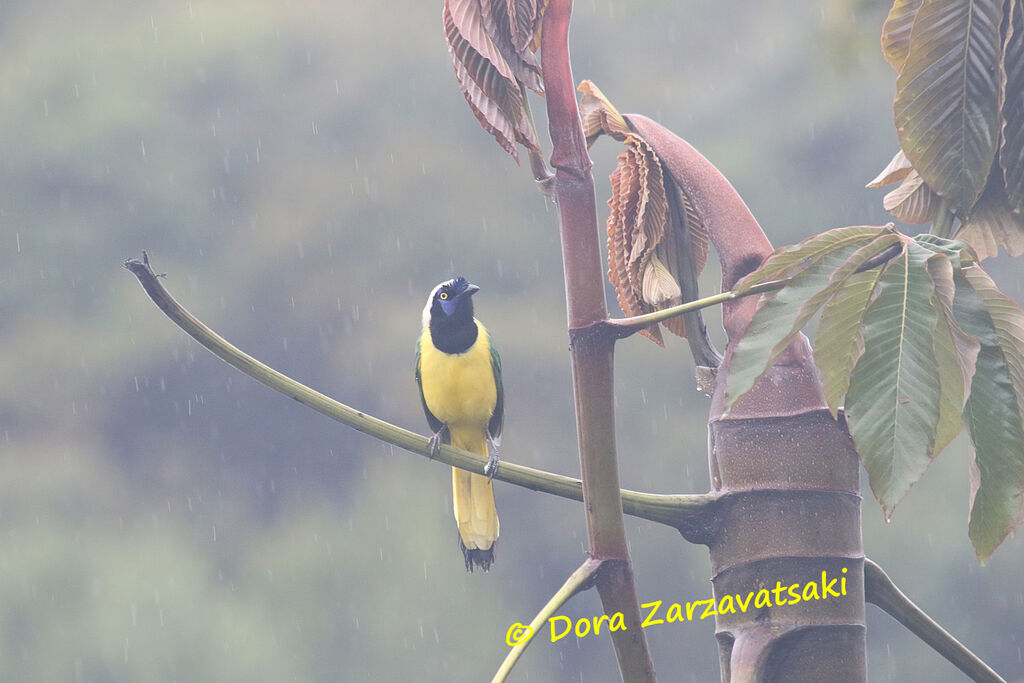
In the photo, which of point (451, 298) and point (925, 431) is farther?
point (451, 298)

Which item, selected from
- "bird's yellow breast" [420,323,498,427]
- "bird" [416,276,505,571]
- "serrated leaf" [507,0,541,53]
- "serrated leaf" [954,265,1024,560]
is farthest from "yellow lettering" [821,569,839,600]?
"bird's yellow breast" [420,323,498,427]

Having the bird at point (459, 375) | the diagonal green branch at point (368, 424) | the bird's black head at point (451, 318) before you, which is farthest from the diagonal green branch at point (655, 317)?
the bird's black head at point (451, 318)

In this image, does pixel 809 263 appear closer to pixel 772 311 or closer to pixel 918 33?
pixel 772 311

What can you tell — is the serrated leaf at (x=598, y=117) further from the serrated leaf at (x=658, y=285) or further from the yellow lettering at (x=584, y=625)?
the yellow lettering at (x=584, y=625)

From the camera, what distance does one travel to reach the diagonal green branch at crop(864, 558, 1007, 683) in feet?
2.97

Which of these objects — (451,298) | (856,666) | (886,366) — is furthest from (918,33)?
(451,298)

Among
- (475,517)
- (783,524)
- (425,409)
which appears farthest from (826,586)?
(425,409)

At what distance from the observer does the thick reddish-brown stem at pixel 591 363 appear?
782 millimetres

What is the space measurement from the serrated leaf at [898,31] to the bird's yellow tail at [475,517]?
3.88 ft

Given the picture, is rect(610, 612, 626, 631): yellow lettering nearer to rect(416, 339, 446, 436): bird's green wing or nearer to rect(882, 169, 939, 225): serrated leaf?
rect(882, 169, 939, 225): serrated leaf

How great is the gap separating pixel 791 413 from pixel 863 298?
0.44 feet

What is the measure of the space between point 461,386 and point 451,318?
0.22 meters

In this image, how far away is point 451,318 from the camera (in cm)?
262

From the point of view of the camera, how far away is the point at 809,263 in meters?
0.82
